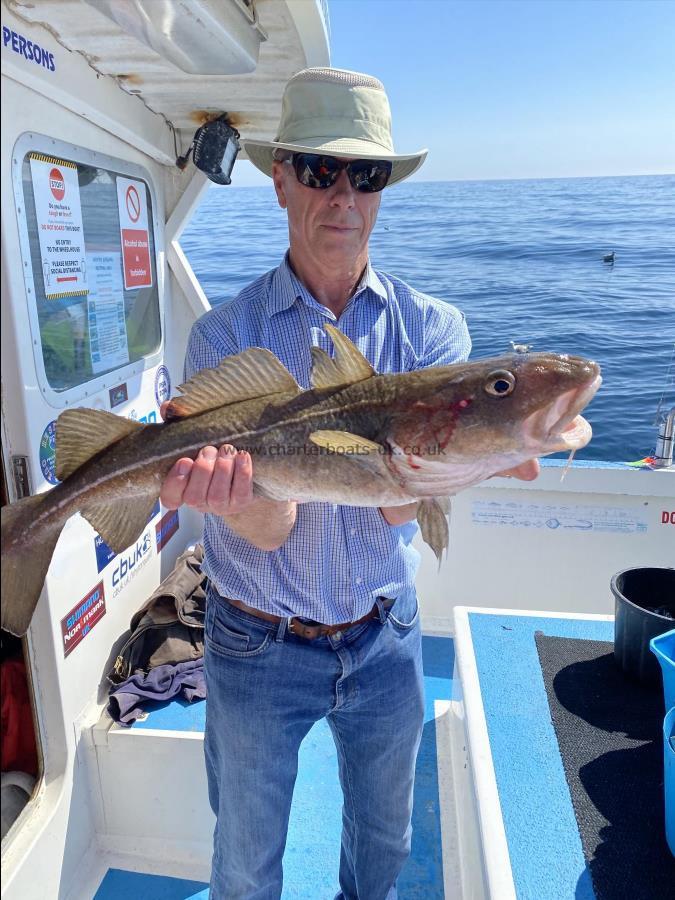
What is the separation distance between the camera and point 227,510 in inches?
89.3

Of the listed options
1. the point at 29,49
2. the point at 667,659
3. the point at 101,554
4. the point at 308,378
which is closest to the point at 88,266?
the point at 29,49

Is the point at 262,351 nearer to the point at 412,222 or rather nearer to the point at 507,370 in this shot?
the point at 507,370

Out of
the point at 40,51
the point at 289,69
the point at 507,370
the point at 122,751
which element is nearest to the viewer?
the point at 507,370

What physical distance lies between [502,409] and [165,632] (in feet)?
10.5

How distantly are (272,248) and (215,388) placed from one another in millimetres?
19368

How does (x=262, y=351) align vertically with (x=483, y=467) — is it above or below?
above

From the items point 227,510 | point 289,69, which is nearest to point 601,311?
point 289,69

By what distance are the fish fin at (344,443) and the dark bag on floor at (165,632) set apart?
2.69 metres

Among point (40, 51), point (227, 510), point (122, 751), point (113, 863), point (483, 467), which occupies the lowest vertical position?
point (113, 863)

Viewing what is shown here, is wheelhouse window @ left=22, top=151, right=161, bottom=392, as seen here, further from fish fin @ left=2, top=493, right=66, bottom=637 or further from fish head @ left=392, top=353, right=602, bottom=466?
fish head @ left=392, top=353, right=602, bottom=466

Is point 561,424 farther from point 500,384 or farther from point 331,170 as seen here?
point 331,170

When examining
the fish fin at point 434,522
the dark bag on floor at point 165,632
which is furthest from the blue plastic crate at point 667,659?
the dark bag on floor at point 165,632

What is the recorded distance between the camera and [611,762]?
3.24 m

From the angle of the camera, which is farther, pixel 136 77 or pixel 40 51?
pixel 136 77
